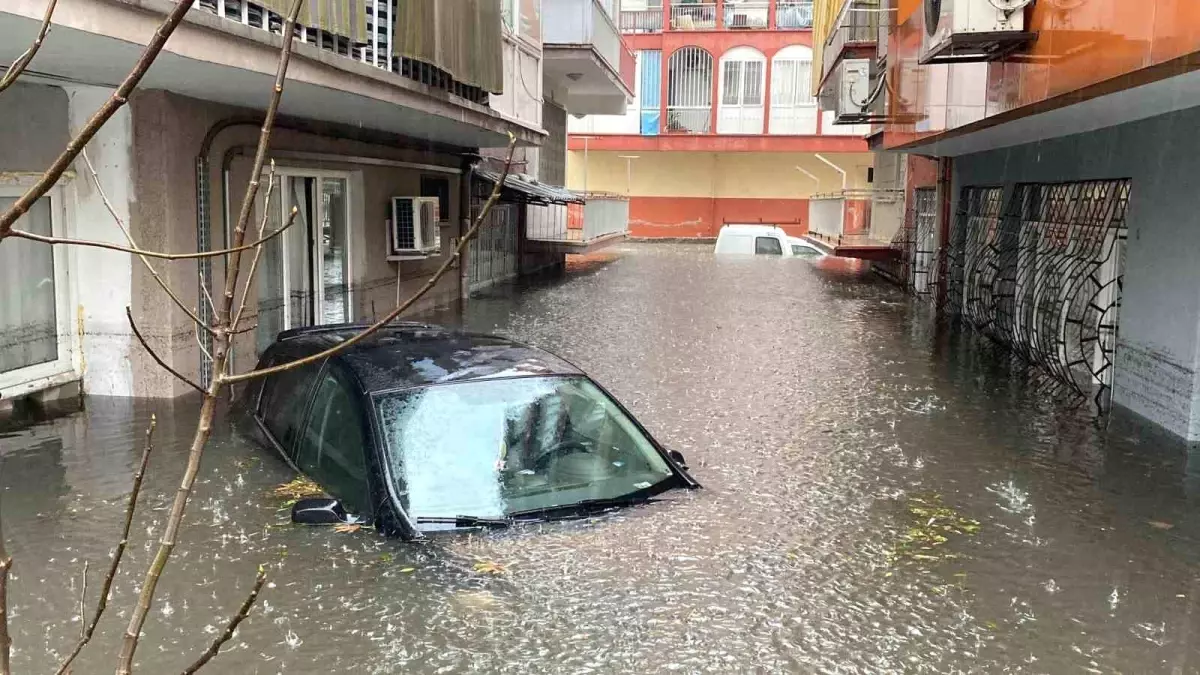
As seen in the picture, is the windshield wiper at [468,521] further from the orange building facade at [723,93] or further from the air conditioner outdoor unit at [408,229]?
the orange building facade at [723,93]

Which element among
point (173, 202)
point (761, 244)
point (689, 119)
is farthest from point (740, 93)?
point (173, 202)

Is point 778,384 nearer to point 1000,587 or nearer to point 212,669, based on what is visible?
point 1000,587

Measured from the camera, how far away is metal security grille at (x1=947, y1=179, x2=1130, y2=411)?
383 inches

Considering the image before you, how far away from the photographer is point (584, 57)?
18797 millimetres

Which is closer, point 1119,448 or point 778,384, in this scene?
point 1119,448

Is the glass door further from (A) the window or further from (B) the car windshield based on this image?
(B) the car windshield

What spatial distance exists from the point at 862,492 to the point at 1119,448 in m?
2.61

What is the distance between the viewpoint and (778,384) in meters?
10.2

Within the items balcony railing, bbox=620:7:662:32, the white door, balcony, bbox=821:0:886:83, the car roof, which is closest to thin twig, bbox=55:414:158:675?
the car roof

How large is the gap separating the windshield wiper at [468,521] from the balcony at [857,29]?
14.4m

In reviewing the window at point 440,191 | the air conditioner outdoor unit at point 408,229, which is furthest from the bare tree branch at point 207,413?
the window at point 440,191

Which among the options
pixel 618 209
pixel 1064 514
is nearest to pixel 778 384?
pixel 1064 514

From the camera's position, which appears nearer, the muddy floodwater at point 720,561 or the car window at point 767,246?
the muddy floodwater at point 720,561

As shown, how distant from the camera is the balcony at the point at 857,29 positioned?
17.7 meters
